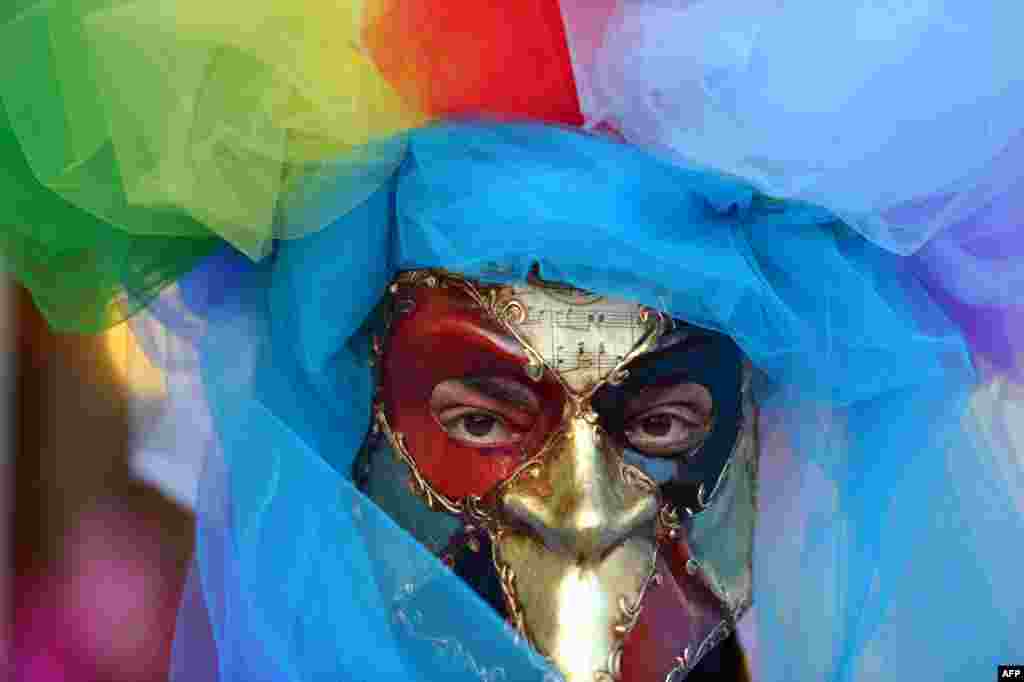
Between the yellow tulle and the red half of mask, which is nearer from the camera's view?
the yellow tulle

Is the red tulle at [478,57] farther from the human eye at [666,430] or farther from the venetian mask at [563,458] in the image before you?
the human eye at [666,430]

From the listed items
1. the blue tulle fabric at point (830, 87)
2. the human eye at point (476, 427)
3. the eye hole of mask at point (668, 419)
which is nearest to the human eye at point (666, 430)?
the eye hole of mask at point (668, 419)

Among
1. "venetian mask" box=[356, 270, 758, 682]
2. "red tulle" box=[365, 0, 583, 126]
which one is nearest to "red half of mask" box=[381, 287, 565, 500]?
"venetian mask" box=[356, 270, 758, 682]

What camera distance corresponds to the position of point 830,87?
1.08 meters

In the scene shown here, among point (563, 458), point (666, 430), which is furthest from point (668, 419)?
point (563, 458)

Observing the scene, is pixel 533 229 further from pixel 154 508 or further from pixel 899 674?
pixel 154 508

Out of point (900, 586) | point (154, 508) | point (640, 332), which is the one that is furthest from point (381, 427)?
point (154, 508)

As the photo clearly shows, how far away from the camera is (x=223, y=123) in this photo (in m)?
1.09

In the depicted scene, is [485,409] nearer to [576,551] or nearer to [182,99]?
[576,551]

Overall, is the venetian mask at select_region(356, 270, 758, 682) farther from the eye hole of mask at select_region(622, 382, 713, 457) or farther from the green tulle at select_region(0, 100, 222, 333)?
the green tulle at select_region(0, 100, 222, 333)

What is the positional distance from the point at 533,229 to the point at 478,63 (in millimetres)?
151

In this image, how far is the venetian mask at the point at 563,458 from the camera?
1.19 m

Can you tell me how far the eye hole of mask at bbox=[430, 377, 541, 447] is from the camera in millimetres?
1219

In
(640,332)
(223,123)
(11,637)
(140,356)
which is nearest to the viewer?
(223,123)
